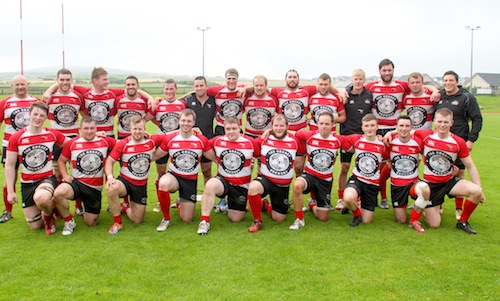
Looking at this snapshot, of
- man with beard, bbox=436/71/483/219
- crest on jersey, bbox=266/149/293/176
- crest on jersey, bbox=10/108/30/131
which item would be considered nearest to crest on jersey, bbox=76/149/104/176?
crest on jersey, bbox=10/108/30/131

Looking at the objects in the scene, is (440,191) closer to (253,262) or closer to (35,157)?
(253,262)

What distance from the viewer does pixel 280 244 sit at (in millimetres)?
4828

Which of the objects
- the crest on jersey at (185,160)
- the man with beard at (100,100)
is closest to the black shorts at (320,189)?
the crest on jersey at (185,160)

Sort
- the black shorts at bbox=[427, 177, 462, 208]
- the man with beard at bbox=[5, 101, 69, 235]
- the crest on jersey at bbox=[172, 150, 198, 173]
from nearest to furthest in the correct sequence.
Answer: the man with beard at bbox=[5, 101, 69, 235] < the black shorts at bbox=[427, 177, 462, 208] < the crest on jersey at bbox=[172, 150, 198, 173]

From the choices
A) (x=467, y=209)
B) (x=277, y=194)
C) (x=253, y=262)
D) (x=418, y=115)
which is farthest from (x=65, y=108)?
(x=467, y=209)

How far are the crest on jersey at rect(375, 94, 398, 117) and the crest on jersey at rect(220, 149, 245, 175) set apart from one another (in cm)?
235

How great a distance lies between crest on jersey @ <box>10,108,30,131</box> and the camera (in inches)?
236

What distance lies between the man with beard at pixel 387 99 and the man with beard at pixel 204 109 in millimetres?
2558

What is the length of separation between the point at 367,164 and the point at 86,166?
3708 millimetres

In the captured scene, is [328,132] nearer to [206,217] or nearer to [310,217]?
[310,217]

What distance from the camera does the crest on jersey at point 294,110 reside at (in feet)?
21.3

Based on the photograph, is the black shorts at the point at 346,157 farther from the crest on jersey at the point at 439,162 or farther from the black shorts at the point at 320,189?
the crest on jersey at the point at 439,162

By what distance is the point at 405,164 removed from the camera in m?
5.65

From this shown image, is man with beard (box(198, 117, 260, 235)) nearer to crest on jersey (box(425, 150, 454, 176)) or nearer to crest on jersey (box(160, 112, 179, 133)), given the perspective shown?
crest on jersey (box(160, 112, 179, 133))
